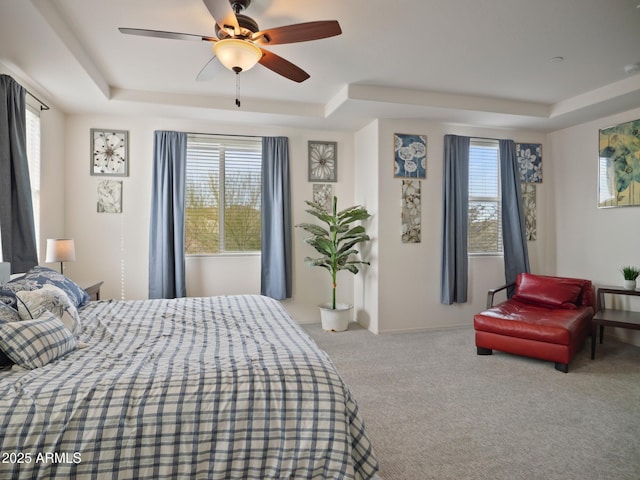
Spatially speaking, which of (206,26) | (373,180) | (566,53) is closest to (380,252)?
(373,180)

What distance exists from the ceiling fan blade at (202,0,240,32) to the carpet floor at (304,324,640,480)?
8.55 feet

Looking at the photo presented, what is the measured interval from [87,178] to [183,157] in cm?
113

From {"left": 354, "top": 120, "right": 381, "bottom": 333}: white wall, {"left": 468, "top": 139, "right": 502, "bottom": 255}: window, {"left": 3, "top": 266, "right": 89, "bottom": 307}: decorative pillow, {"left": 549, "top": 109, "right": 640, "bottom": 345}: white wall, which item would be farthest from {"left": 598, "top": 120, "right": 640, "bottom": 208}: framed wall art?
{"left": 3, "top": 266, "right": 89, "bottom": 307}: decorative pillow

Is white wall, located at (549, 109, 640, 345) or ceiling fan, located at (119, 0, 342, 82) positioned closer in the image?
ceiling fan, located at (119, 0, 342, 82)

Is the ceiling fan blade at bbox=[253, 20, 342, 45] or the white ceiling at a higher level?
the white ceiling

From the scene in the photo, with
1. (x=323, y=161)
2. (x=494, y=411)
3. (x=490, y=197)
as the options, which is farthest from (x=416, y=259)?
(x=494, y=411)

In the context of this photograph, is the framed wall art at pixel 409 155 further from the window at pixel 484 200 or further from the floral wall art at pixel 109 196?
the floral wall art at pixel 109 196

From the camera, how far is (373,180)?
4.71m

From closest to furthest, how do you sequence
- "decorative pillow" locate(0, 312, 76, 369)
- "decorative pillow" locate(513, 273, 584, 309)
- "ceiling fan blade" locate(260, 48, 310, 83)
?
1. "decorative pillow" locate(0, 312, 76, 369)
2. "ceiling fan blade" locate(260, 48, 310, 83)
3. "decorative pillow" locate(513, 273, 584, 309)

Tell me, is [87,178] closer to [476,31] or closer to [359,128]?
[359,128]

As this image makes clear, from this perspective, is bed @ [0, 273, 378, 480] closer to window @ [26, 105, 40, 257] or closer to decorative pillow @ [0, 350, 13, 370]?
decorative pillow @ [0, 350, 13, 370]

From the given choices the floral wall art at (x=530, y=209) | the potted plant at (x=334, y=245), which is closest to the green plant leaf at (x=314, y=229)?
the potted plant at (x=334, y=245)

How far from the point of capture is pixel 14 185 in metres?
3.04

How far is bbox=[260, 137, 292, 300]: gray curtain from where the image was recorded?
4809 millimetres
